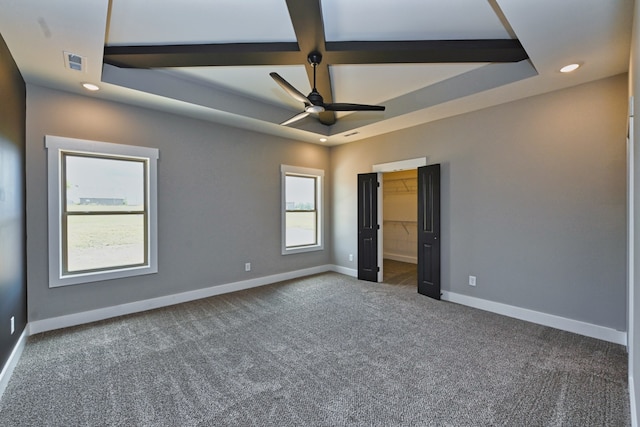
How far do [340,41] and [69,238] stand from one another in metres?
3.80

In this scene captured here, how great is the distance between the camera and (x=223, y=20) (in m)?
2.51

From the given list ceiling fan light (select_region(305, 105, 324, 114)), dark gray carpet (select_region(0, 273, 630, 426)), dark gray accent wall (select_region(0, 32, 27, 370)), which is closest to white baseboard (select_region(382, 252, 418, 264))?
dark gray carpet (select_region(0, 273, 630, 426))

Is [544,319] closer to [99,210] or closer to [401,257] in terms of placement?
[401,257]

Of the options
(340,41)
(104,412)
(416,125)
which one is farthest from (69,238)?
(416,125)

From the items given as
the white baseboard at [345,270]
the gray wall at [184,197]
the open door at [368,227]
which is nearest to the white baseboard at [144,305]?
the gray wall at [184,197]

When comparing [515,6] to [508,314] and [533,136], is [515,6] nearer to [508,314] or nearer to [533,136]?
[533,136]

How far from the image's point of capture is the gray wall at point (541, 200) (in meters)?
2.95

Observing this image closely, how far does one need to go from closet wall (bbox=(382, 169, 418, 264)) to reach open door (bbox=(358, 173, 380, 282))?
7.84ft

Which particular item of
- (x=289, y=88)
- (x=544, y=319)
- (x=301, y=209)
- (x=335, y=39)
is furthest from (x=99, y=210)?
(x=544, y=319)

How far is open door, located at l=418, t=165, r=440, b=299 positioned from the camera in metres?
4.33

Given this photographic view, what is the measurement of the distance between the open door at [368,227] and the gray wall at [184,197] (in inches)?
41.5

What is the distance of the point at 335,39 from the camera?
9.18ft

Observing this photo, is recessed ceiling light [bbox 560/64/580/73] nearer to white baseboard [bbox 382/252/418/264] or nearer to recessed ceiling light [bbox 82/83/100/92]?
recessed ceiling light [bbox 82/83/100/92]

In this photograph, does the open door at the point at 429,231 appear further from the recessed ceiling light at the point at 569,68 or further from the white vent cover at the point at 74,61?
the white vent cover at the point at 74,61
